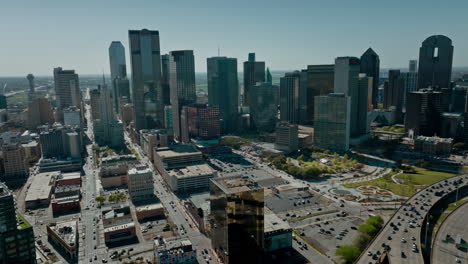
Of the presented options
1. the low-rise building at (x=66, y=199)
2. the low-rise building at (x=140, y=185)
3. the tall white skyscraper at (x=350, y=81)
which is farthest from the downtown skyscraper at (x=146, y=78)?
the tall white skyscraper at (x=350, y=81)

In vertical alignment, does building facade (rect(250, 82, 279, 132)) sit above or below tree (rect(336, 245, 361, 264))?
above

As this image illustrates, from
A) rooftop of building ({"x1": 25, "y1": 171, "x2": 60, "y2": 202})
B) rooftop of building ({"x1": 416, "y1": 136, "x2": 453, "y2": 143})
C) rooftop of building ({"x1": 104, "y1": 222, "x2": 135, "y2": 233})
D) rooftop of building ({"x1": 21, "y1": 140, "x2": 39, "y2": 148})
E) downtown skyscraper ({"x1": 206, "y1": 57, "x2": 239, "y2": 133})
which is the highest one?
downtown skyscraper ({"x1": 206, "y1": 57, "x2": 239, "y2": 133})

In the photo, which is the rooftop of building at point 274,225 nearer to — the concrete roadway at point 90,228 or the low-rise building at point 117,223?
the low-rise building at point 117,223

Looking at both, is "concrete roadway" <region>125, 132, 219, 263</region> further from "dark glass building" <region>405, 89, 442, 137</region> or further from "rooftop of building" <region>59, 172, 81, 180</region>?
"dark glass building" <region>405, 89, 442, 137</region>

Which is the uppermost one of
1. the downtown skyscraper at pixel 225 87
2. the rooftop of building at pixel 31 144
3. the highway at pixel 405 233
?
the downtown skyscraper at pixel 225 87

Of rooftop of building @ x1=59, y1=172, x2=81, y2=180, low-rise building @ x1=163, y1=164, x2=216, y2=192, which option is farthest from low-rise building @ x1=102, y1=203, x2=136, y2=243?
rooftop of building @ x1=59, y1=172, x2=81, y2=180

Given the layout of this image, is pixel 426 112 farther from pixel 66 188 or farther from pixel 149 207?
pixel 66 188

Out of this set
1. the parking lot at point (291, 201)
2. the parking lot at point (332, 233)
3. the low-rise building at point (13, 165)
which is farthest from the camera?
the low-rise building at point (13, 165)
